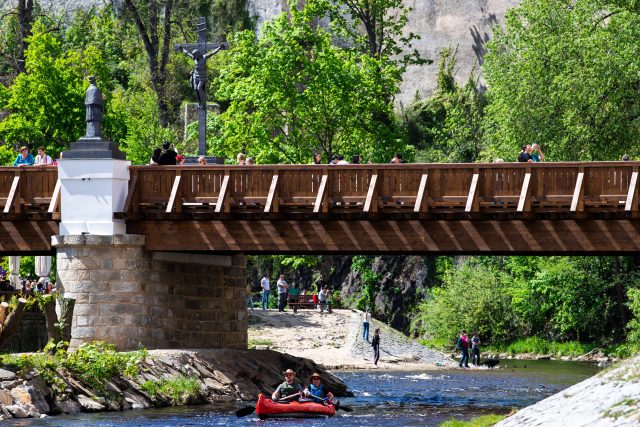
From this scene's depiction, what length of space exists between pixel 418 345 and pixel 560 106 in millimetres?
11564

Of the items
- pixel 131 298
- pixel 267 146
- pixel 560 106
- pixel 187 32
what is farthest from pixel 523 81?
pixel 187 32

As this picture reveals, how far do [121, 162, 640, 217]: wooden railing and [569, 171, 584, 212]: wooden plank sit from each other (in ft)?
0.08

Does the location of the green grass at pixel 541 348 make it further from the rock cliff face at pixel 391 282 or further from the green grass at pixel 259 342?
the green grass at pixel 259 342

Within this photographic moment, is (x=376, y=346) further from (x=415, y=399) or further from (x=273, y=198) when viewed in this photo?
(x=273, y=198)

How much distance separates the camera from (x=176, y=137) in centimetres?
8331

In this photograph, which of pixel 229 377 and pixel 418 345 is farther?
pixel 418 345

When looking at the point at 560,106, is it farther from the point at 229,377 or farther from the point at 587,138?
the point at 229,377

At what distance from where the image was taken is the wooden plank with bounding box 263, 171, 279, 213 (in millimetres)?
38875

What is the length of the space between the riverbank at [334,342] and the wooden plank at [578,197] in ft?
74.4

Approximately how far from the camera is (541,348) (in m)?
68.9

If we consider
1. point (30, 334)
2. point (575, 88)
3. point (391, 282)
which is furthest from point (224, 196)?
point (391, 282)

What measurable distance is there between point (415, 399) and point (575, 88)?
64.8ft

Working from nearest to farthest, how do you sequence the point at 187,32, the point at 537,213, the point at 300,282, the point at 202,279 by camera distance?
the point at 537,213, the point at 202,279, the point at 300,282, the point at 187,32

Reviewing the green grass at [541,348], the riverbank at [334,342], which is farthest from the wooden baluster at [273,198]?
the green grass at [541,348]
